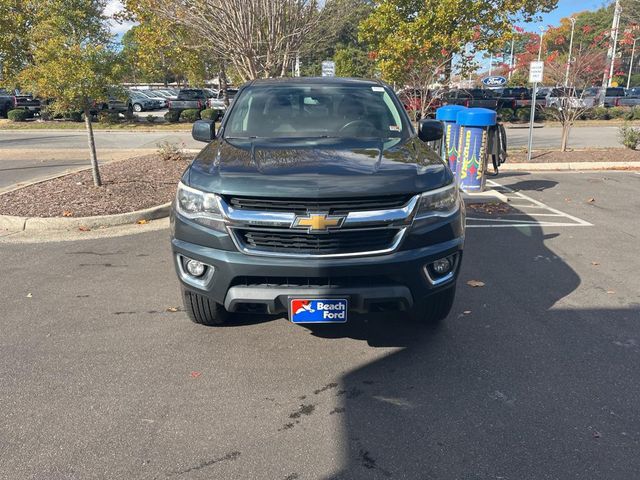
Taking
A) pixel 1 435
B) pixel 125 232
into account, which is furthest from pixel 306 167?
pixel 125 232

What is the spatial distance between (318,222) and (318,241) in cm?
12

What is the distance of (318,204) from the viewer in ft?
10.5

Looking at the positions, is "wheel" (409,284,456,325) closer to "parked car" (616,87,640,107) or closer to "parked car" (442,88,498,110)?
"parked car" (442,88,498,110)

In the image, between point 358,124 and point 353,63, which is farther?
point 353,63

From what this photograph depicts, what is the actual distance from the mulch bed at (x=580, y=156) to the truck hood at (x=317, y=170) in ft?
35.3

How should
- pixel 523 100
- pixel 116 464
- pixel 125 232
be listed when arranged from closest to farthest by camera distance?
pixel 116 464, pixel 125 232, pixel 523 100

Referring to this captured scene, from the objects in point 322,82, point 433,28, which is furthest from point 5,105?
point 322,82

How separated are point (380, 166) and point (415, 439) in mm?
1677

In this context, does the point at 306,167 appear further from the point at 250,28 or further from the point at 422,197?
the point at 250,28

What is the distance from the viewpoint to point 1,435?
9.37ft

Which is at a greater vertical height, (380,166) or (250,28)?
(250,28)

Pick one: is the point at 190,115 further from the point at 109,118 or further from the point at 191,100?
the point at 191,100

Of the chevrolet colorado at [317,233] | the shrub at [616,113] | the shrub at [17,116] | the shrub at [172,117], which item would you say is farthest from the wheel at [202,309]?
the shrub at [616,113]

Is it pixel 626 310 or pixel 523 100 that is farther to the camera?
pixel 523 100
